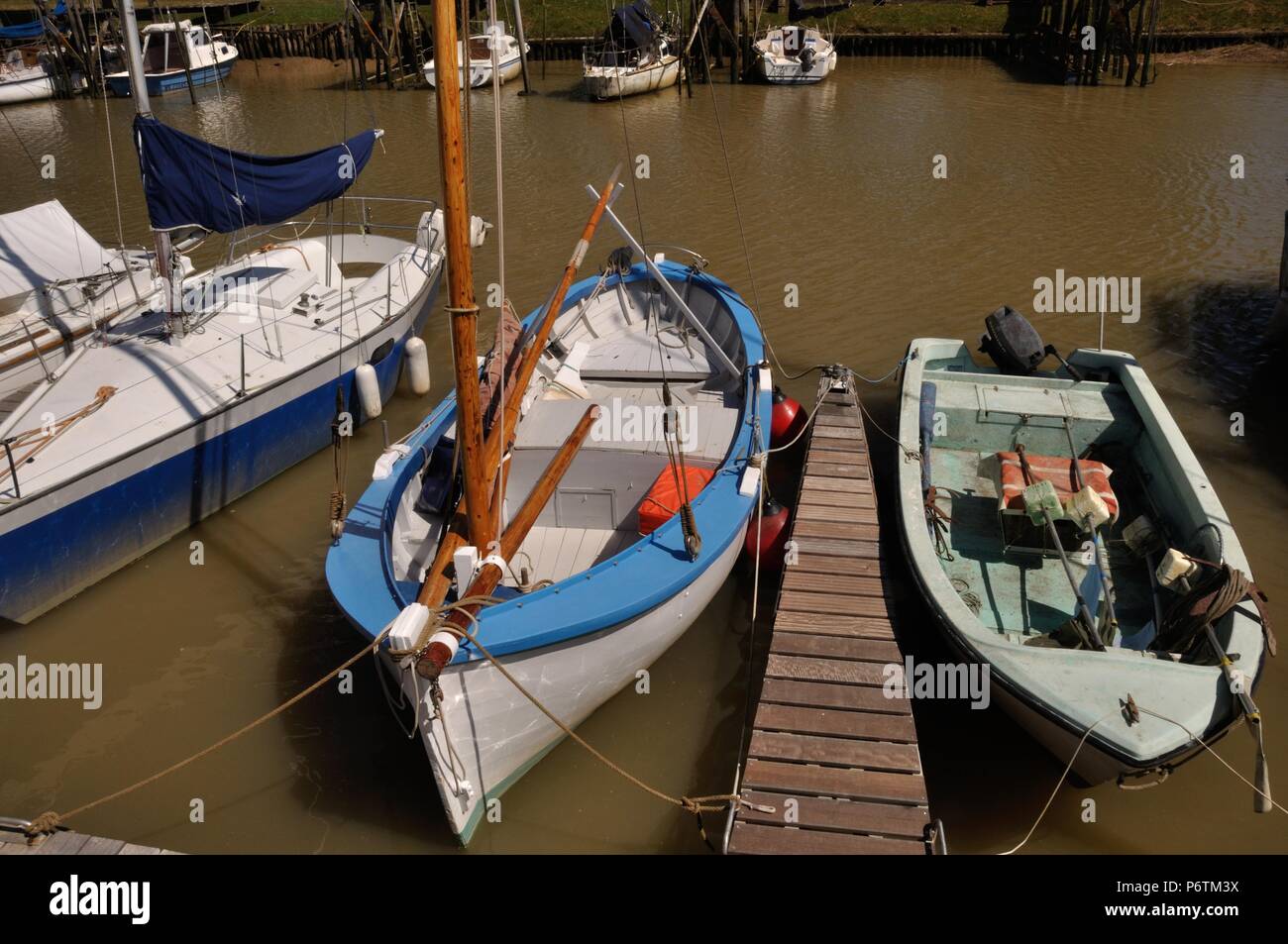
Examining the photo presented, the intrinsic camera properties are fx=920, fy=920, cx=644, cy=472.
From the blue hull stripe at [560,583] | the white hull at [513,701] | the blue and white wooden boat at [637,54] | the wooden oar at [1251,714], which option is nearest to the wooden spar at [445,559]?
the blue hull stripe at [560,583]

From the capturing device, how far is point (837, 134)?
2512 cm

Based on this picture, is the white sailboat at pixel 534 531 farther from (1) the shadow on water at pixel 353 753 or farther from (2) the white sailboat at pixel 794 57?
(2) the white sailboat at pixel 794 57

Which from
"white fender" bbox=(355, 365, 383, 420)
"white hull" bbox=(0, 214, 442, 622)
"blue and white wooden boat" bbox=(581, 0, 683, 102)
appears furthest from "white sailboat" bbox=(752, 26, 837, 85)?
"white fender" bbox=(355, 365, 383, 420)

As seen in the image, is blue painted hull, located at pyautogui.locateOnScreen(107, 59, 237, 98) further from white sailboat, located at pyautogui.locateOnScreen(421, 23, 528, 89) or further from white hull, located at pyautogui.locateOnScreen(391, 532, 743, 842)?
white hull, located at pyautogui.locateOnScreen(391, 532, 743, 842)

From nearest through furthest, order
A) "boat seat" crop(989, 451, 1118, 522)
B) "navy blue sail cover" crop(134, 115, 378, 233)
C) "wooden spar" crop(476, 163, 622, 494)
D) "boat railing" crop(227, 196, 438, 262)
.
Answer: "wooden spar" crop(476, 163, 622, 494) < "boat seat" crop(989, 451, 1118, 522) < "navy blue sail cover" crop(134, 115, 378, 233) < "boat railing" crop(227, 196, 438, 262)

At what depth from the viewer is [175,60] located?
34.2m

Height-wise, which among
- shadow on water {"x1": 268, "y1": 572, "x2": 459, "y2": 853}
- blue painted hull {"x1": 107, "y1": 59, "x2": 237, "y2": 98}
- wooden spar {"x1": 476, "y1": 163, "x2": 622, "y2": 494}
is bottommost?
shadow on water {"x1": 268, "y1": 572, "x2": 459, "y2": 853}

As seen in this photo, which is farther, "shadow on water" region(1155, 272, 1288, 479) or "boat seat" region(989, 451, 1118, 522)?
"shadow on water" region(1155, 272, 1288, 479)

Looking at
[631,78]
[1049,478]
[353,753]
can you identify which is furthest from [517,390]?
[631,78]

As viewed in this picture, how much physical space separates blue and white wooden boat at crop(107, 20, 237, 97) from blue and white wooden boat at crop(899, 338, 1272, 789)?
3222 centimetres

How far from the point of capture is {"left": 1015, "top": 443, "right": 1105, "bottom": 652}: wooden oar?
738cm

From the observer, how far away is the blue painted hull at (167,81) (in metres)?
33.3

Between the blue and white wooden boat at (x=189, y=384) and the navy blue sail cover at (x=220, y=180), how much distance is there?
2 cm
